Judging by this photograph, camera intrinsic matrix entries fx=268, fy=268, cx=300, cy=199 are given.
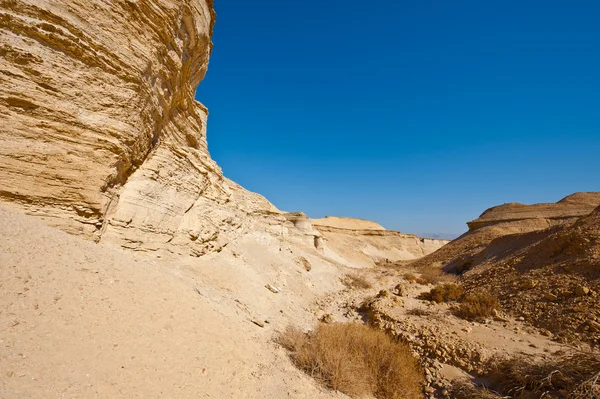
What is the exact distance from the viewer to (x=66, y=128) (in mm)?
5066

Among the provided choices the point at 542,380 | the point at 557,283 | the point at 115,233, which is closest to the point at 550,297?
the point at 557,283

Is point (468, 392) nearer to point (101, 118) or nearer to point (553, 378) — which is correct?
point (553, 378)

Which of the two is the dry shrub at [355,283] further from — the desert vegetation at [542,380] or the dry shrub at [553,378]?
the dry shrub at [553,378]

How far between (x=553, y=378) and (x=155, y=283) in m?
6.31

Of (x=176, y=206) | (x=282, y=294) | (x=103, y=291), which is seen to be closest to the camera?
(x=103, y=291)

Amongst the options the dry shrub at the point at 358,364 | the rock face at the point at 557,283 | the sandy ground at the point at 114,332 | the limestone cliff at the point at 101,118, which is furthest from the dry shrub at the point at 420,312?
the limestone cliff at the point at 101,118

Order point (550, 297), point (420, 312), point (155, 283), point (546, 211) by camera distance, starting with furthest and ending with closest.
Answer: point (546, 211) < point (420, 312) < point (550, 297) < point (155, 283)

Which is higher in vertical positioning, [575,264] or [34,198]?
[34,198]

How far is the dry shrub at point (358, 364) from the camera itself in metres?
4.28

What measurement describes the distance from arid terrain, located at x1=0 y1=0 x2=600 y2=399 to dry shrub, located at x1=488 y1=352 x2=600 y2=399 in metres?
0.03

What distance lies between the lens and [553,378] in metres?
3.79

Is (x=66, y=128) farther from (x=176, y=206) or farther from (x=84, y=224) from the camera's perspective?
(x=176, y=206)

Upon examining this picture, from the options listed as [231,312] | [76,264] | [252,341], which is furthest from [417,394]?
[76,264]

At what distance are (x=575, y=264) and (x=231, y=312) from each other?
32.4 feet
